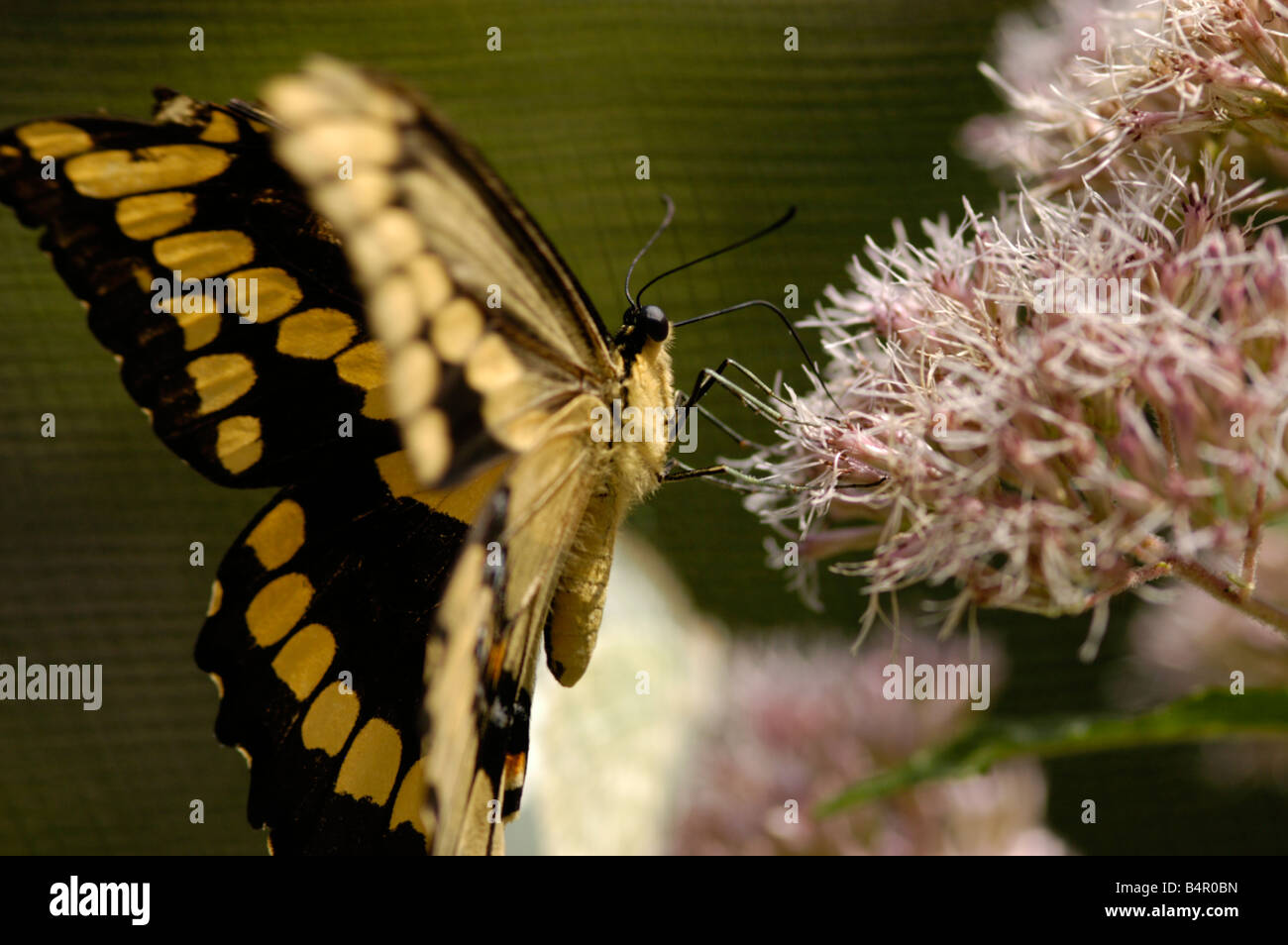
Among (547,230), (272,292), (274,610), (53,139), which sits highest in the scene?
(547,230)


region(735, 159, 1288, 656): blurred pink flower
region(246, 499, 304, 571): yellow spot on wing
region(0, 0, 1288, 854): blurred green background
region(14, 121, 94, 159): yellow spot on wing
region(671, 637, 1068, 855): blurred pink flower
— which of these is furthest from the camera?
region(0, 0, 1288, 854): blurred green background

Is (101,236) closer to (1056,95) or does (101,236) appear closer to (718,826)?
(1056,95)

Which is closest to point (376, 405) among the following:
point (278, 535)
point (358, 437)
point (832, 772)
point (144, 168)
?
point (358, 437)

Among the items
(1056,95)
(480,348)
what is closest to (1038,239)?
(1056,95)

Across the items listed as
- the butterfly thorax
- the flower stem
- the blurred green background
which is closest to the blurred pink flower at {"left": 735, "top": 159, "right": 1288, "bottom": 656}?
the flower stem

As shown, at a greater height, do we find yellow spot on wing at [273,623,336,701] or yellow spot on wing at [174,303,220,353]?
yellow spot on wing at [174,303,220,353]

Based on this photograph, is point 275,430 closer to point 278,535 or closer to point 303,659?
point 278,535

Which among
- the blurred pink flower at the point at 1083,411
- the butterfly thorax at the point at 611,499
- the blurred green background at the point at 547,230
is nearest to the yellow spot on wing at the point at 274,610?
the butterfly thorax at the point at 611,499

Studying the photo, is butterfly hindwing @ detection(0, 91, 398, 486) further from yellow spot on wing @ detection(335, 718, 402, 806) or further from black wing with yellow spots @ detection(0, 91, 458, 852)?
yellow spot on wing @ detection(335, 718, 402, 806)
